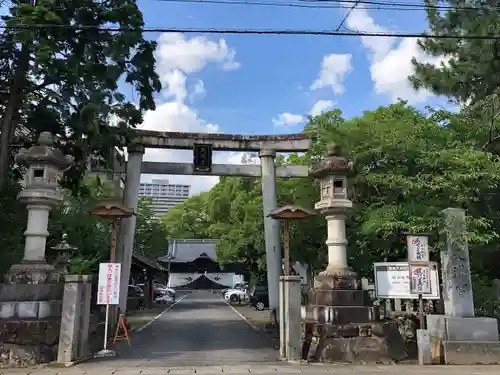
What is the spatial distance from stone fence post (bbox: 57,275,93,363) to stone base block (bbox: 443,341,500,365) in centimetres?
851

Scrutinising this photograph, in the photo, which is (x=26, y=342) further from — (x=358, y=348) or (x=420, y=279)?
(x=420, y=279)

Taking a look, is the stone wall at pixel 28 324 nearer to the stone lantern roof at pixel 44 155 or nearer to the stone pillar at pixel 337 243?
the stone lantern roof at pixel 44 155

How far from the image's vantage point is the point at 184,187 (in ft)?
505

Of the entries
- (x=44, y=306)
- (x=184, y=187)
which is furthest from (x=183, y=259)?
(x=184, y=187)

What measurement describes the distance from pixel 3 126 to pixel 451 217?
1210 cm

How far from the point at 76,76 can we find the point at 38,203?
3.47m

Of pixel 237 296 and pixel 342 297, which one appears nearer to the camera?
pixel 342 297

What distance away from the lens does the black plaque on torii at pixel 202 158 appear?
18.0m

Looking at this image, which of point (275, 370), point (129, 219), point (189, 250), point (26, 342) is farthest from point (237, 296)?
point (275, 370)

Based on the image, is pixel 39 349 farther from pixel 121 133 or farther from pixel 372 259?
pixel 372 259

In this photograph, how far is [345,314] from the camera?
1115cm

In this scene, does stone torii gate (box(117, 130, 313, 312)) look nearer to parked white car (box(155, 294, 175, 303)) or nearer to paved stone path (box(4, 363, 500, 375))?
paved stone path (box(4, 363, 500, 375))

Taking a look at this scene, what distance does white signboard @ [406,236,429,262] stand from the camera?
1131cm

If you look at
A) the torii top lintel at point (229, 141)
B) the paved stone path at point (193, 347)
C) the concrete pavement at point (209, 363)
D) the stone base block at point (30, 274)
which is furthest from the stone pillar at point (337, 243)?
the stone base block at point (30, 274)
